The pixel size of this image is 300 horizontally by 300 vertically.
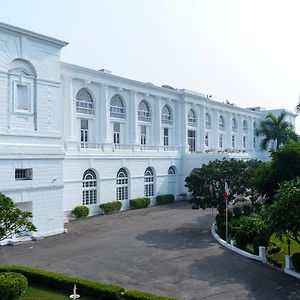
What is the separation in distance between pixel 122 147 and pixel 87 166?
5211 mm

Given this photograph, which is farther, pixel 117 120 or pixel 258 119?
pixel 258 119

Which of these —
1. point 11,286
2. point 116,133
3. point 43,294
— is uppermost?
point 116,133

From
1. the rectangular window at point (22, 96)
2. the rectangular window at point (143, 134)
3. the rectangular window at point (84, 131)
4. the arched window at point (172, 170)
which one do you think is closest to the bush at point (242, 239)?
the rectangular window at point (22, 96)

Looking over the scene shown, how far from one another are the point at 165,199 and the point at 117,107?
1011 cm

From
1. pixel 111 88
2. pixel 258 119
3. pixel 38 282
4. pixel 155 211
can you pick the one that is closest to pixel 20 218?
pixel 38 282

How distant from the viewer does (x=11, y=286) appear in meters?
11.4

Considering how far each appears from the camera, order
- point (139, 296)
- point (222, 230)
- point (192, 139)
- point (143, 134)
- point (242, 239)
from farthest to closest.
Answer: point (192, 139)
point (143, 134)
point (222, 230)
point (242, 239)
point (139, 296)

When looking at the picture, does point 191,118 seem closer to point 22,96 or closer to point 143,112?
point 143,112

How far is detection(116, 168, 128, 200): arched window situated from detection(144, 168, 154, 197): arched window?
9.18ft

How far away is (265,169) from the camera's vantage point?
70.2 ft

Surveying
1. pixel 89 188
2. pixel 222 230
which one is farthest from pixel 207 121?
pixel 222 230

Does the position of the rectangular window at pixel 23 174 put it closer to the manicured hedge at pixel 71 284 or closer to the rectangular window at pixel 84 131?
the manicured hedge at pixel 71 284

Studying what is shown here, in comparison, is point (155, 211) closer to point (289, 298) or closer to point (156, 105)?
point (156, 105)

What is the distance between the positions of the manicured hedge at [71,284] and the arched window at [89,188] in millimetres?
15562
